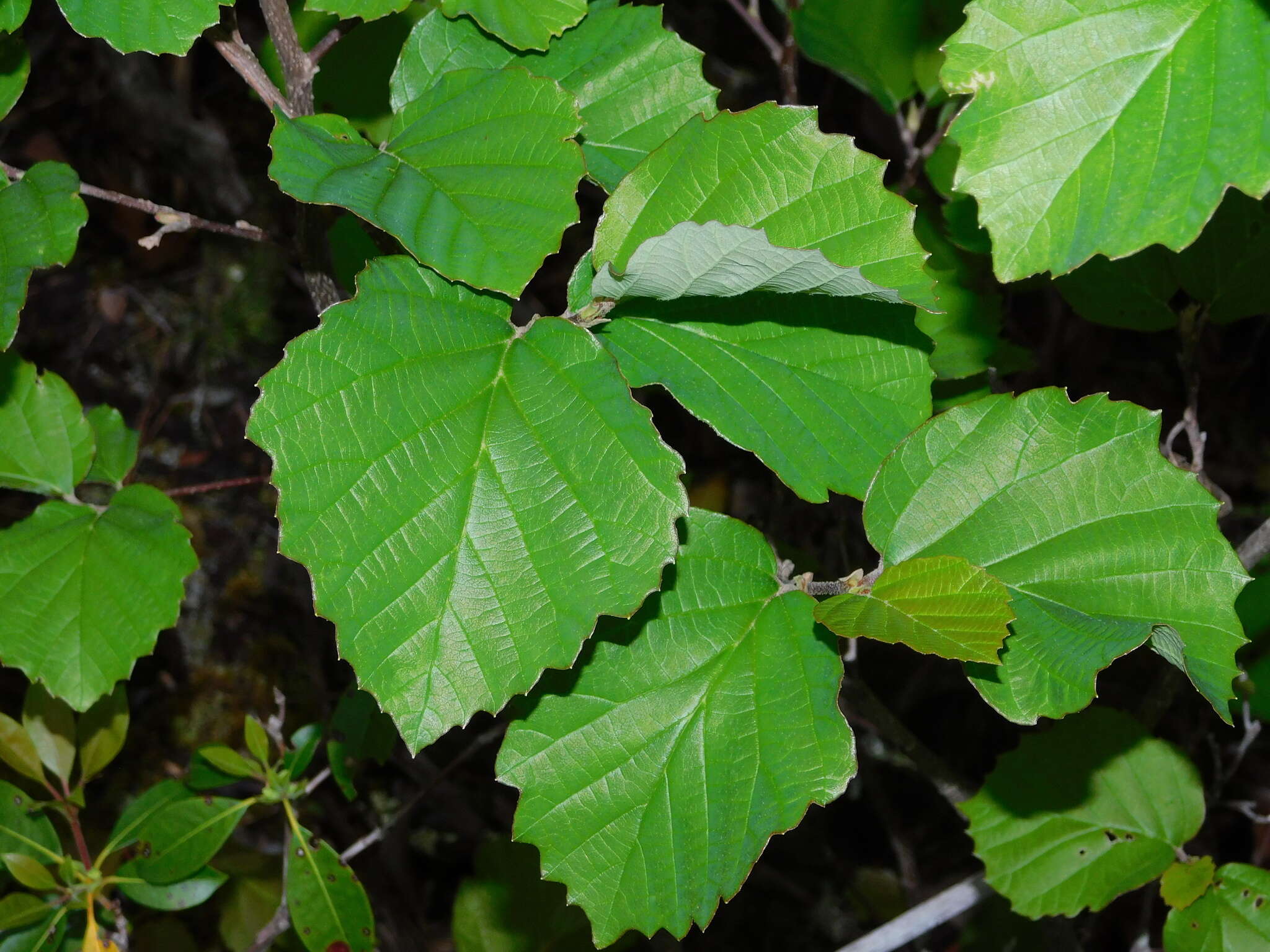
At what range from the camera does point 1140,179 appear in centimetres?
100

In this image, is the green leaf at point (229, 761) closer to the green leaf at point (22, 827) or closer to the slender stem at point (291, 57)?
the green leaf at point (22, 827)

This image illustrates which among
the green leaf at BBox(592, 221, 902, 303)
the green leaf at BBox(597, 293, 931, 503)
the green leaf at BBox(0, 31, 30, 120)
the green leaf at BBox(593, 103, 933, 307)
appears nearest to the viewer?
the green leaf at BBox(592, 221, 902, 303)

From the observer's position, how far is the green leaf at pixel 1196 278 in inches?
60.8

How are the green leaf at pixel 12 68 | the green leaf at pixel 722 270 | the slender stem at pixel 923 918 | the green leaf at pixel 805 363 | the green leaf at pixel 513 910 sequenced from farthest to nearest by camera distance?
the green leaf at pixel 513 910
the slender stem at pixel 923 918
the green leaf at pixel 12 68
the green leaf at pixel 805 363
the green leaf at pixel 722 270

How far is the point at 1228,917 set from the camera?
4.86 feet

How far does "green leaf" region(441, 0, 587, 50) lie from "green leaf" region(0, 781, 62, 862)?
1550 millimetres

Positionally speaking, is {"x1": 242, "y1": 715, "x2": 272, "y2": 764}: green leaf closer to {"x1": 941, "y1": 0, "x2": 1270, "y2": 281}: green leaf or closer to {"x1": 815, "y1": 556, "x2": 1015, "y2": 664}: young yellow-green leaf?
{"x1": 815, "y1": 556, "x2": 1015, "y2": 664}: young yellow-green leaf

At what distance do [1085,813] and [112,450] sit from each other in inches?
67.6

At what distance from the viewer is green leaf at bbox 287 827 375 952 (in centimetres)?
170

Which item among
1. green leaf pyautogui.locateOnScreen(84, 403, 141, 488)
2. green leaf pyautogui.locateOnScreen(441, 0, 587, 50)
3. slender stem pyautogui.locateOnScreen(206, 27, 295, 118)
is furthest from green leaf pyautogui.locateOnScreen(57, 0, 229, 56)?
green leaf pyautogui.locateOnScreen(84, 403, 141, 488)

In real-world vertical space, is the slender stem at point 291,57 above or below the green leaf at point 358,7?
below

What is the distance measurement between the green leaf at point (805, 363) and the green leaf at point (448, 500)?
0.14 metres

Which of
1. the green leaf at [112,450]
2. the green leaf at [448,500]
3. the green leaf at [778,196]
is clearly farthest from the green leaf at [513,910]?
the green leaf at [778,196]

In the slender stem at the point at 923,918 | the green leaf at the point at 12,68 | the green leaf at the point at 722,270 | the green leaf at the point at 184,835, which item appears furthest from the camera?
the green leaf at the point at 184,835
